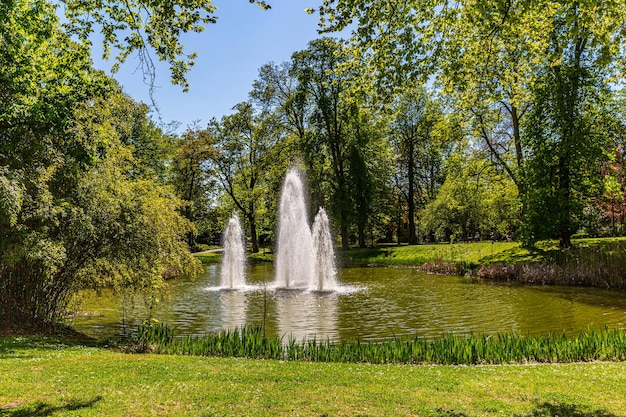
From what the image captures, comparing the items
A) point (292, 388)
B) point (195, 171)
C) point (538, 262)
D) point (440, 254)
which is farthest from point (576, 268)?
point (195, 171)

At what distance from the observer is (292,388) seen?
611 centimetres

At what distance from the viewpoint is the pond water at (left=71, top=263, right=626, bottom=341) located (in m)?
11.9

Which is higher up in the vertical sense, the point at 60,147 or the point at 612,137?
the point at 612,137

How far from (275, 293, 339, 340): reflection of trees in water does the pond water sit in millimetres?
30

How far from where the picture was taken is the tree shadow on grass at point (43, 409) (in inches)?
197

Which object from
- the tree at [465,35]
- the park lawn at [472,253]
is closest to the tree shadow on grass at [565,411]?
the tree at [465,35]

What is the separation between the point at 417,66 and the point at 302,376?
6.67 meters

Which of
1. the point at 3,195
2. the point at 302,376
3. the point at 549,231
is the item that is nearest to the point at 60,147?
the point at 3,195

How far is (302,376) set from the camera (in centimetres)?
672

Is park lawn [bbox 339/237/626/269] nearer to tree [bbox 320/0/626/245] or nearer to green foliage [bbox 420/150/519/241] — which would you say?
green foliage [bbox 420/150/519/241]

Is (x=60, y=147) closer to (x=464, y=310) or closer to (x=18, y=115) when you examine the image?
(x=18, y=115)

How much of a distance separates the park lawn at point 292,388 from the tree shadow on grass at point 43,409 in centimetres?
1

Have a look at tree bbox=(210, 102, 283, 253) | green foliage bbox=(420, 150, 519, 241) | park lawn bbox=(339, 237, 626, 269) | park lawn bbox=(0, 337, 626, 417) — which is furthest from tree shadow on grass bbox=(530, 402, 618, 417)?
tree bbox=(210, 102, 283, 253)

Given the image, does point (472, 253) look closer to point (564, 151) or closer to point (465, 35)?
point (564, 151)
